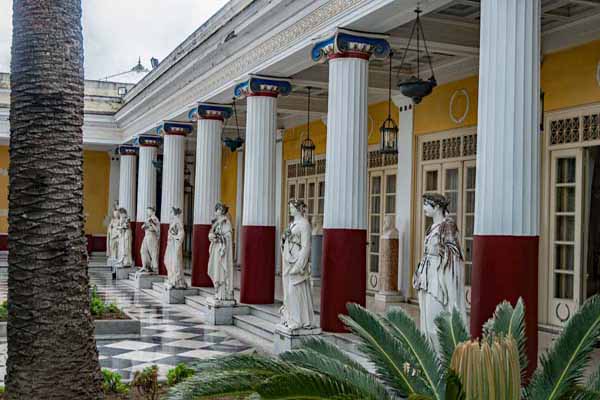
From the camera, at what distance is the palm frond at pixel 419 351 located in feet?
14.9

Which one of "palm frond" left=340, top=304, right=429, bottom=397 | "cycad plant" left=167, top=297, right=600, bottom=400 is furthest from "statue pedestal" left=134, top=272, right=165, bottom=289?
"palm frond" left=340, top=304, right=429, bottom=397

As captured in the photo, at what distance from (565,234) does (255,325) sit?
15.6 feet

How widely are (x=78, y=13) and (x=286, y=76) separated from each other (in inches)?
305

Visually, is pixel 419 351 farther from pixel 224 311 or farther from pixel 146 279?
pixel 146 279

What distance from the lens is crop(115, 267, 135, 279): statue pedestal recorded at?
20438 mm

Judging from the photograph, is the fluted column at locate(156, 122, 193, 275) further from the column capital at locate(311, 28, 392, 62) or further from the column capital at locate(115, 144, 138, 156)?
the column capital at locate(311, 28, 392, 62)

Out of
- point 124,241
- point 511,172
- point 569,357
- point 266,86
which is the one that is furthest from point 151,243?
point 569,357

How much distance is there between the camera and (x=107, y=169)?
27.7m

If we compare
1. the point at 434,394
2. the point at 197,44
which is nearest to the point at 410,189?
the point at 197,44

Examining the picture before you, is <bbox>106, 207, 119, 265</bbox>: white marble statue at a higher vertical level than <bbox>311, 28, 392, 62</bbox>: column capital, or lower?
lower

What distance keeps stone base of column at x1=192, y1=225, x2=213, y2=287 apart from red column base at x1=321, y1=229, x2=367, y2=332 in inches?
242

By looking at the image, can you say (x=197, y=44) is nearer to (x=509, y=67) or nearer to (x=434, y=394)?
(x=509, y=67)

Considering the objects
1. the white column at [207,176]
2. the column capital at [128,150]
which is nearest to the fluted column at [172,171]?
the white column at [207,176]

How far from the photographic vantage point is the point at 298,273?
943 cm
